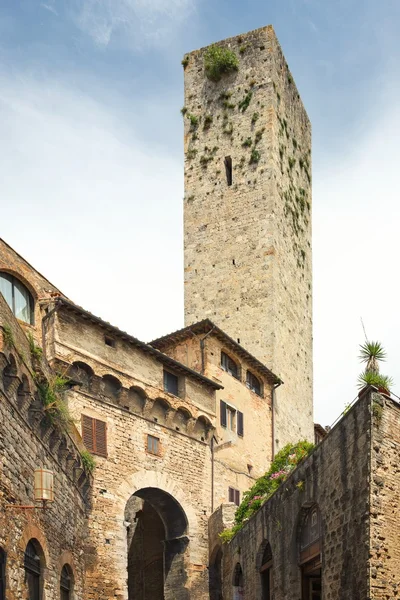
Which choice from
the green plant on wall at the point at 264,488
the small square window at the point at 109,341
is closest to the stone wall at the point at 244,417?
the green plant on wall at the point at 264,488

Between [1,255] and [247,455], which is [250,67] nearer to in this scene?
[247,455]

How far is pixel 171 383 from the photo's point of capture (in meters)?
37.3

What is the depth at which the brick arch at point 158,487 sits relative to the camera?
32562 mm

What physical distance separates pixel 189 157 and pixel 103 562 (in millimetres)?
26259

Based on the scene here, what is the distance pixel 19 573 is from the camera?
19.2 metres

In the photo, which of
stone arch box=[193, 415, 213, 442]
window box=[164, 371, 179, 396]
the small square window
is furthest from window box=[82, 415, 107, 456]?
stone arch box=[193, 415, 213, 442]

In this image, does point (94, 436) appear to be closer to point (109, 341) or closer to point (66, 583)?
point (109, 341)

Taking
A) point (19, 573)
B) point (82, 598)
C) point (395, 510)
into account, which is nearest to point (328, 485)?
point (395, 510)

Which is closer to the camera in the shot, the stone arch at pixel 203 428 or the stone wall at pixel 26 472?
the stone wall at pixel 26 472

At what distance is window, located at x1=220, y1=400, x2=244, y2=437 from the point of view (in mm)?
39812

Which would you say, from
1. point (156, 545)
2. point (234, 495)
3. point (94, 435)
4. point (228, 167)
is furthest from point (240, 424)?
point (228, 167)

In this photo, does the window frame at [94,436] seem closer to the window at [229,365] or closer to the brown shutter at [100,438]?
the brown shutter at [100,438]

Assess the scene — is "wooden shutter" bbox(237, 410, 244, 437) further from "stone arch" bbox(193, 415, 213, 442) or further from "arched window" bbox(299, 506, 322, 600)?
"arched window" bbox(299, 506, 322, 600)

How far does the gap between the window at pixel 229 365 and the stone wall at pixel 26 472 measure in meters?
15.5
